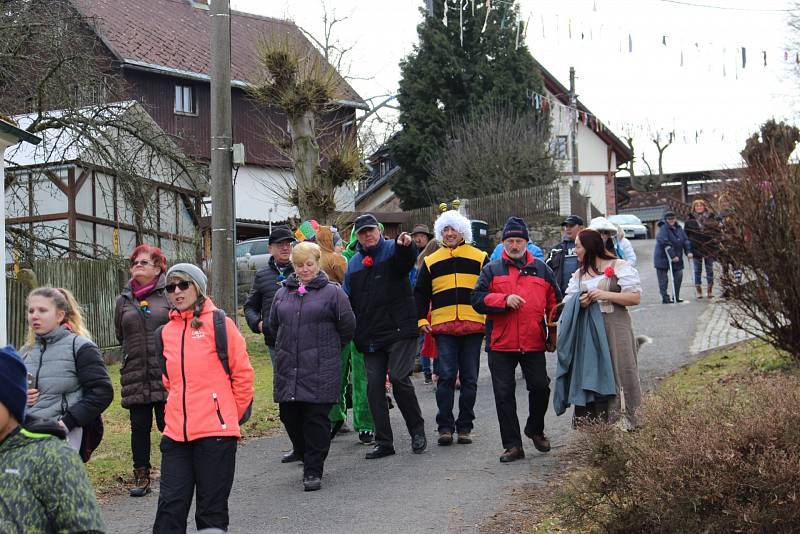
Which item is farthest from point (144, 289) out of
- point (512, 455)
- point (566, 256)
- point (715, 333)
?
point (715, 333)

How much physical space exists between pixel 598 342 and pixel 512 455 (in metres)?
1.21

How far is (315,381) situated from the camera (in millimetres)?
8062

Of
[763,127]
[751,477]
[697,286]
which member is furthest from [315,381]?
[697,286]

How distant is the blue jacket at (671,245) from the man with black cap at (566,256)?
694 centimetres

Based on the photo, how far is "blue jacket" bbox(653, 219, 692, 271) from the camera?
19.5 m

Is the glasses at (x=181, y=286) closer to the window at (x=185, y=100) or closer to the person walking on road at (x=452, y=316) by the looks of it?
the person walking on road at (x=452, y=316)

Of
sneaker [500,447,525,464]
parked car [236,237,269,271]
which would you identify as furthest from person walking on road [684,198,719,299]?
parked car [236,237,269,271]

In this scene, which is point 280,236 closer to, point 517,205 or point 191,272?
point 191,272

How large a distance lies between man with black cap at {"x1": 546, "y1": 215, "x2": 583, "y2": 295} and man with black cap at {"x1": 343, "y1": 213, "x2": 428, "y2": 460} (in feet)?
12.1

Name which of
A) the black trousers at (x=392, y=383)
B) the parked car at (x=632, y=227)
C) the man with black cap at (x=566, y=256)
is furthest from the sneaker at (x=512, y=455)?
the parked car at (x=632, y=227)

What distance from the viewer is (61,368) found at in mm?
6469

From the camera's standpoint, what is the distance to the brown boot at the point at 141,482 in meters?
8.20

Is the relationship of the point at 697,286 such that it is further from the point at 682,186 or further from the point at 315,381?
the point at 682,186

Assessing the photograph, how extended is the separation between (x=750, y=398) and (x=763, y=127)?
1174cm
